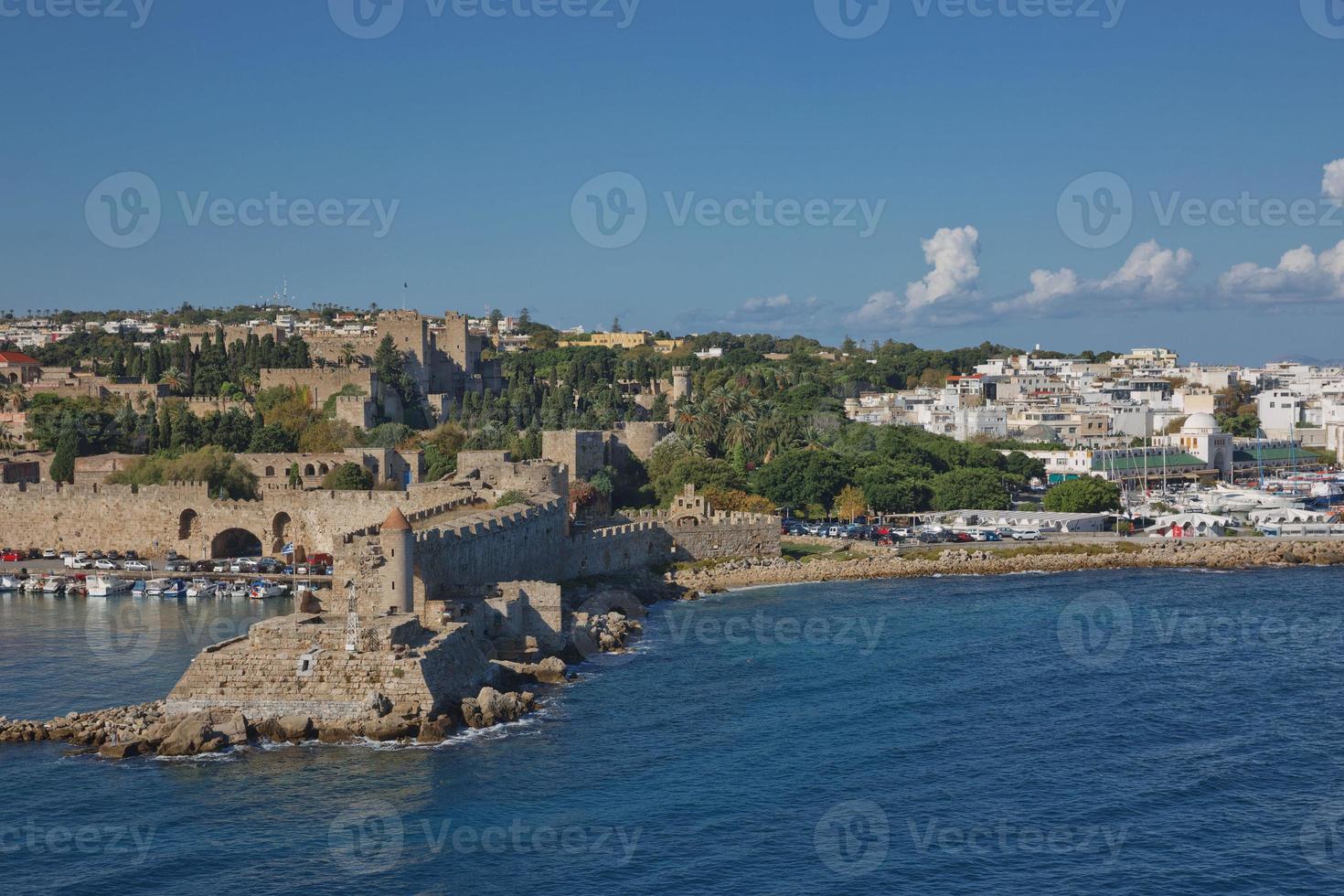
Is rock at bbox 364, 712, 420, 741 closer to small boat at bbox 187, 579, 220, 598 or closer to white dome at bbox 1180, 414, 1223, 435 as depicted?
small boat at bbox 187, 579, 220, 598

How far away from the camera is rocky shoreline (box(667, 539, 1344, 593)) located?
1722 inches

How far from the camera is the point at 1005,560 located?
46656mm

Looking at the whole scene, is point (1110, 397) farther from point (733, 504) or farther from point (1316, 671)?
point (1316, 671)

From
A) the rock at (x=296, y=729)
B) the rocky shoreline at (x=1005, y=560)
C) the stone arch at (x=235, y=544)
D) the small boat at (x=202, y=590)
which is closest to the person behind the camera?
the rock at (x=296, y=729)

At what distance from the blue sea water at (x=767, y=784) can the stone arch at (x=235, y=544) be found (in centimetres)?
1312

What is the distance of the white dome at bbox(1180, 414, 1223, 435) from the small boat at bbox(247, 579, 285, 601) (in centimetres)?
5167

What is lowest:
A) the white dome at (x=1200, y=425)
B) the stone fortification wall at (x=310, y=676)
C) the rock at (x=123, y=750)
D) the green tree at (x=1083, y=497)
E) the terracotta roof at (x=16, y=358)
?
the rock at (x=123, y=750)

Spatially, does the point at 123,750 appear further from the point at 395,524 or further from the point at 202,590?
the point at 202,590

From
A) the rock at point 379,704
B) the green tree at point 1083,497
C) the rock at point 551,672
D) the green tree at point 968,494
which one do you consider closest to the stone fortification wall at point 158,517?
the rock at point 551,672

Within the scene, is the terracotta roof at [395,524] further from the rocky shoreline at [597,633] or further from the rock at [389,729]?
the rock at [389,729]

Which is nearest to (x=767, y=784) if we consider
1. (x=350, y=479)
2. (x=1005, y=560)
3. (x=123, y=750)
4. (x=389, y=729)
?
(x=389, y=729)

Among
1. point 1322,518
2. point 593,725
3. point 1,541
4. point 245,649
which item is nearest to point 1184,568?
point 1322,518

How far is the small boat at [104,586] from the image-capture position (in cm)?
4072

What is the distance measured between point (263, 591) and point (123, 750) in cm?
1614
